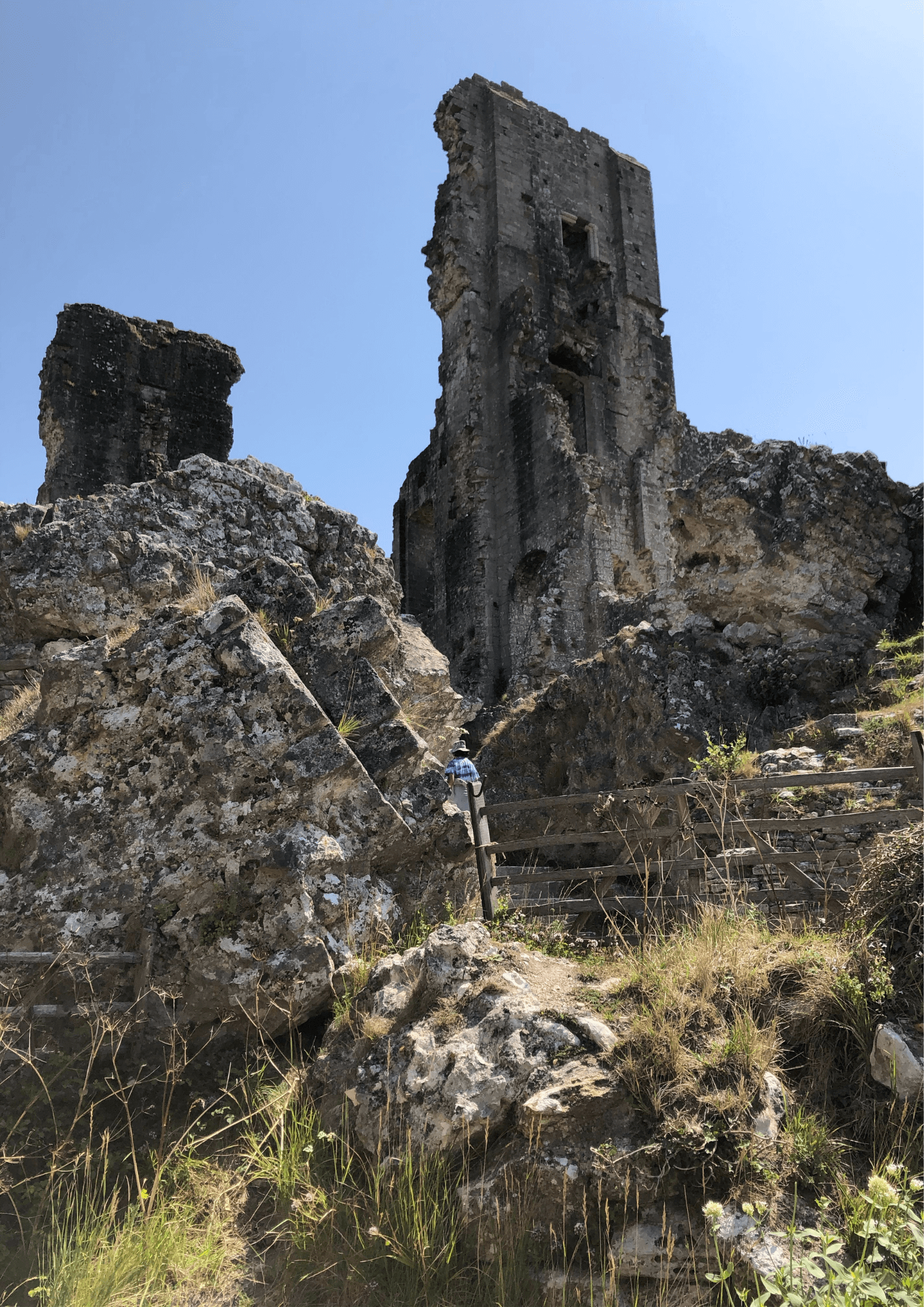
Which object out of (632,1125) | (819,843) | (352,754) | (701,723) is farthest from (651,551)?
(632,1125)

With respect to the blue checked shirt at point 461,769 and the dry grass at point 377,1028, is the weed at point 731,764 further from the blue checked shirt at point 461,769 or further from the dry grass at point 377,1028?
the dry grass at point 377,1028

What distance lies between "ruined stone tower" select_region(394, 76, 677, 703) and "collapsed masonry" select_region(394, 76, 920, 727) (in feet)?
0.16

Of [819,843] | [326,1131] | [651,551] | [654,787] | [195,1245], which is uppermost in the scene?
[651,551]

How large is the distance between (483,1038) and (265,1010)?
3.34 ft

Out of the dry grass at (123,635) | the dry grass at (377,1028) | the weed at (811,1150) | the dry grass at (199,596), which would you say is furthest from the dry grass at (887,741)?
the dry grass at (123,635)

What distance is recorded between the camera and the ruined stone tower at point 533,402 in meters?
19.2

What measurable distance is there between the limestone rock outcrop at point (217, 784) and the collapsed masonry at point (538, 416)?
261 inches

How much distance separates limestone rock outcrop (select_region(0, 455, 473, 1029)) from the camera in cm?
395

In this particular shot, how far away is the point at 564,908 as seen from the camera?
5.74 metres

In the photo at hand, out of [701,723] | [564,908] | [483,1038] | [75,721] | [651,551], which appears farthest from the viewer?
[651,551]

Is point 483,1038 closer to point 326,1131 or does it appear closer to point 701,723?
point 326,1131

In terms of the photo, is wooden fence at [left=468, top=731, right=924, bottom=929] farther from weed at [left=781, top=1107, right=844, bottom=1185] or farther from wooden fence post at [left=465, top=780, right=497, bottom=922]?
weed at [left=781, top=1107, right=844, bottom=1185]

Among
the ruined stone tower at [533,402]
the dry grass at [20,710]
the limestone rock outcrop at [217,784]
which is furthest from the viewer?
the ruined stone tower at [533,402]

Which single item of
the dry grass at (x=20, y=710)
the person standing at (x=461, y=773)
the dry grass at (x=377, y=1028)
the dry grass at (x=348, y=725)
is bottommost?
the dry grass at (x=377, y=1028)
